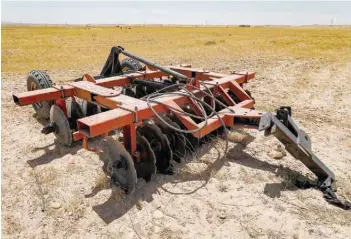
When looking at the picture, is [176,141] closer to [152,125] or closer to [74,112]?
[152,125]

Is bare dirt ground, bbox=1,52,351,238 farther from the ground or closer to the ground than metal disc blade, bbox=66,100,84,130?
closer to the ground

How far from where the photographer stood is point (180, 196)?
346 cm

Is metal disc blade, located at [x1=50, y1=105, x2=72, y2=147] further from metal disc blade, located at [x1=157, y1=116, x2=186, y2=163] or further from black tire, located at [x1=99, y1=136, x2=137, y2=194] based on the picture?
metal disc blade, located at [x1=157, y1=116, x2=186, y2=163]

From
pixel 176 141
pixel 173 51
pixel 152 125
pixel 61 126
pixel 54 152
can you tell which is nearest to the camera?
pixel 152 125

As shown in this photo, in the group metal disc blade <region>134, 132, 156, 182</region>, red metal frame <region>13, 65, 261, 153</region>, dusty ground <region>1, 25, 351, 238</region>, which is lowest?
dusty ground <region>1, 25, 351, 238</region>

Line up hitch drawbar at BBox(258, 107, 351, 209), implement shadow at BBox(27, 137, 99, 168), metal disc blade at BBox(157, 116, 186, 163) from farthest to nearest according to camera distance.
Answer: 1. implement shadow at BBox(27, 137, 99, 168)
2. metal disc blade at BBox(157, 116, 186, 163)
3. hitch drawbar at BBox(258, 107, 351, 209)

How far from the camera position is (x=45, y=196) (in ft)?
11.4

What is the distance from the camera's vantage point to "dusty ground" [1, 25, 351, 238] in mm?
2957

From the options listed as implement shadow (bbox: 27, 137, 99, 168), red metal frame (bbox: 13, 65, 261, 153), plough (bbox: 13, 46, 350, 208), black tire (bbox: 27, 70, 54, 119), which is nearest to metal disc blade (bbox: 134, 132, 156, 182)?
plough (bbox: 13, 46, 350, 208)

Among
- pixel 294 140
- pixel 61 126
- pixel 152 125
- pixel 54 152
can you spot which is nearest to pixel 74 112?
pixel 61 126

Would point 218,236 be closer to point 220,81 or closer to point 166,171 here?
point 166,171

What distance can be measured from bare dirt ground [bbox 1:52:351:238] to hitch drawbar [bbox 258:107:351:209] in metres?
0.13

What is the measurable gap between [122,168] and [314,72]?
8131 mm

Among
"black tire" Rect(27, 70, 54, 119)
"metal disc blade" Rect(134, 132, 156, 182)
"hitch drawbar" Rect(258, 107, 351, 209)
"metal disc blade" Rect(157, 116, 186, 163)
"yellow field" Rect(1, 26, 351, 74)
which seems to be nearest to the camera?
"hitch drawbar" Rect(258, 107, 351, 209)
